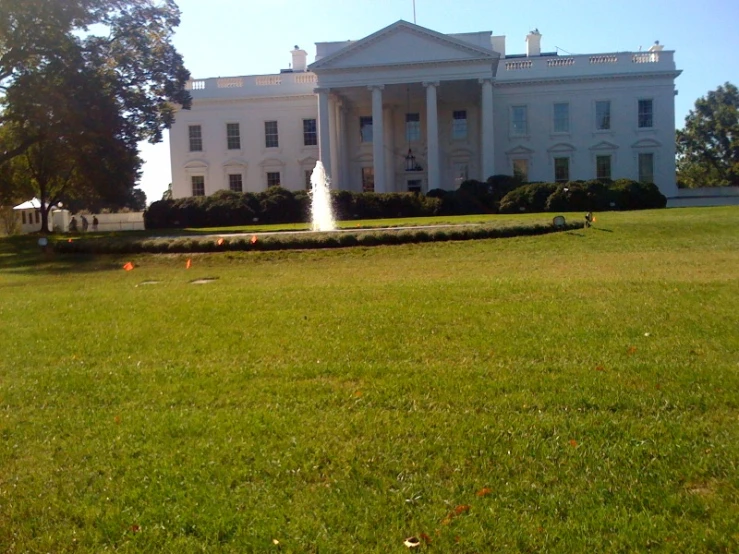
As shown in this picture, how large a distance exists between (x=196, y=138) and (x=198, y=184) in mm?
3624

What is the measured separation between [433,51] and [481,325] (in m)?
44.3

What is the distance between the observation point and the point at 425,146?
Result: 2229 inches

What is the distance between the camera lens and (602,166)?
56.5 m

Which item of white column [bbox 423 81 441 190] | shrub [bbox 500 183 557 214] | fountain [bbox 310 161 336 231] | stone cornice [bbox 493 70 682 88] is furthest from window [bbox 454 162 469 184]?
shrub [bbox 500 183 557 214]

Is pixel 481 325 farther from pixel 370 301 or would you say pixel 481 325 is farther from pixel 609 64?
pixel 609 64

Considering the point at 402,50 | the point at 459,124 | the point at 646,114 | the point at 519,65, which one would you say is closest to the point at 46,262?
the point at 402,50

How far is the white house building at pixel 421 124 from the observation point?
5262 cm

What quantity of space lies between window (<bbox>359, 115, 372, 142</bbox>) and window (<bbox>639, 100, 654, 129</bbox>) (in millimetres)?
20120

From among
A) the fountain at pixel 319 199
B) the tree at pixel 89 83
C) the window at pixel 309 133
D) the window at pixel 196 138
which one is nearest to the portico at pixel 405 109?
the window at pixel 309 133

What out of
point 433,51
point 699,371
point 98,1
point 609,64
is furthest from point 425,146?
point 699,371

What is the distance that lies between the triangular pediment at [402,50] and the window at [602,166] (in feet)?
41.1

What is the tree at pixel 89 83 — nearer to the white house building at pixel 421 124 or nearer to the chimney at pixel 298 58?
the white house building at pixel 421 124

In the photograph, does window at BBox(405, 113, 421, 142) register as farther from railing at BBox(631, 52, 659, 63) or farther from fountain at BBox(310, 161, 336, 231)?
railing at BBox(631, 52, 659, 63)

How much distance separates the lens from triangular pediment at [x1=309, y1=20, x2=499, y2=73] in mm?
49875
